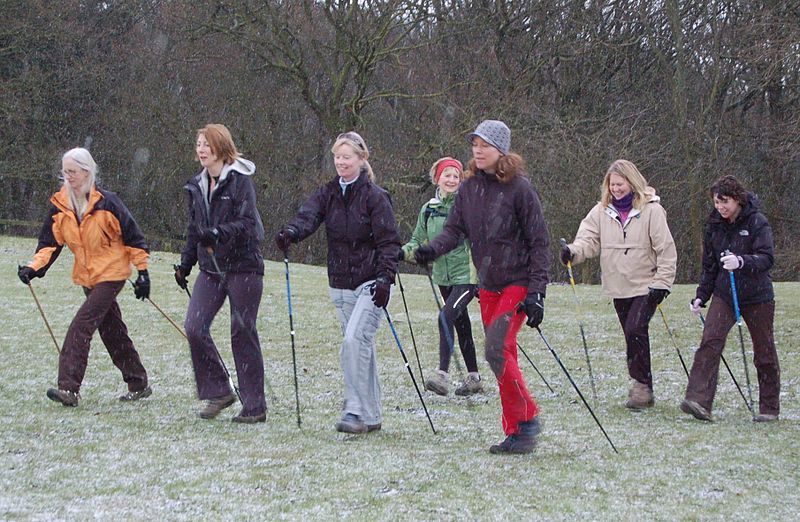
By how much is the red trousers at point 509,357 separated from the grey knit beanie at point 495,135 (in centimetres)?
79

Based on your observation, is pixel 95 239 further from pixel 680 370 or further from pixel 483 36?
pixel 483 36

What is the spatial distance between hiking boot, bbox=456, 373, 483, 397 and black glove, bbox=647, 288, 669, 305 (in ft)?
5.07

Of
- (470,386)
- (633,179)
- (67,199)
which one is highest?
(633,179)

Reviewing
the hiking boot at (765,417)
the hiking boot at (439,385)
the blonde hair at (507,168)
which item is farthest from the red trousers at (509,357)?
the hiking boot at (439,385)

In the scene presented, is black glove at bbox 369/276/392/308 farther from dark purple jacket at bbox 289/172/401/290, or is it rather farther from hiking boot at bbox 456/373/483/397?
hiking boot at bbox 456/373/483/397

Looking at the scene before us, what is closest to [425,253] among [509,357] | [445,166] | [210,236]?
[509,357]

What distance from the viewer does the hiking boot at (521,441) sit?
6.27 metres

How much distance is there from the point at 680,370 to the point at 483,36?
56.8ft

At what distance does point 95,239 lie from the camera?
25.7ft

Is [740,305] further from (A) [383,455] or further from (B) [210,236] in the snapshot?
(B) [210,236]

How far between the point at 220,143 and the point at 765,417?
4.07 m

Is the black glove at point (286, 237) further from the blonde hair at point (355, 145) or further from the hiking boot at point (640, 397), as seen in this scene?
the hiking boot at point (640, 397)

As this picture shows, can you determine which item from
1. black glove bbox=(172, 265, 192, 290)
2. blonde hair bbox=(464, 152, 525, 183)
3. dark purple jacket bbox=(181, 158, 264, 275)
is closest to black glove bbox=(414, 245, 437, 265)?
blonde hair bbox=(464, 152, 525, 183)

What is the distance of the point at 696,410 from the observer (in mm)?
7605
